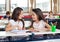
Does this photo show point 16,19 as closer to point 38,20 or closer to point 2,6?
point 38,20

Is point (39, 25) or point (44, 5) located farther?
point (44, 5)

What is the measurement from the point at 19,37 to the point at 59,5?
26.1 feet

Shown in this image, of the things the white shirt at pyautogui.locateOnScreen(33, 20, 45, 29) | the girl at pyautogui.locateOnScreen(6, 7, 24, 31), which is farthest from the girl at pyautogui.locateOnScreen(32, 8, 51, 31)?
the girl at pyautogui.locateOnScreen(6, 7, 24, 31)

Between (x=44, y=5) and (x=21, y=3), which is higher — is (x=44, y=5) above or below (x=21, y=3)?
below

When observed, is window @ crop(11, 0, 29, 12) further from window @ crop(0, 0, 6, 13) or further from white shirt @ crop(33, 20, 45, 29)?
white shirt @ crop(33, 20, 45, 29)

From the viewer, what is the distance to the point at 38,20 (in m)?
3.48

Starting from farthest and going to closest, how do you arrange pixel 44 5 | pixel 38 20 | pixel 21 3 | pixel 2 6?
pixel 44 5, pixel 21 3, pixel 2 6, pixel 38 20

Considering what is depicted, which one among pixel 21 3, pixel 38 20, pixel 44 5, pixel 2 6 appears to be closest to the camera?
pixel 38 20

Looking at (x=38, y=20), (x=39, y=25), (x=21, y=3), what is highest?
(x=21, y=3)

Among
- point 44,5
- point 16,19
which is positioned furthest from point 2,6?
point 16,19

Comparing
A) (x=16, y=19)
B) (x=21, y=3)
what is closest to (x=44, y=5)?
(x=21, y=3)

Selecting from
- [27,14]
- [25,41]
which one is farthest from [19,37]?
[27,14]

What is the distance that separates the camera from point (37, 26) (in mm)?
3510

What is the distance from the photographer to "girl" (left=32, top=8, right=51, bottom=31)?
3355mm
